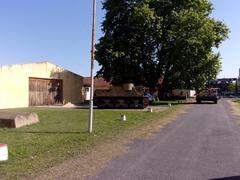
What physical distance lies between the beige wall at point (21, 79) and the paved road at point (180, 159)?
2283cm

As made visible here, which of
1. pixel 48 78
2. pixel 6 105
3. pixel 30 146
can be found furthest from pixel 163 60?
pixel 30 146

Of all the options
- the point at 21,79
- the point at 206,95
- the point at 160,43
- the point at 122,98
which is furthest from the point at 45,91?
the point at 206,95

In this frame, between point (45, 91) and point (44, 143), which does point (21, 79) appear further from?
point (44, 143)

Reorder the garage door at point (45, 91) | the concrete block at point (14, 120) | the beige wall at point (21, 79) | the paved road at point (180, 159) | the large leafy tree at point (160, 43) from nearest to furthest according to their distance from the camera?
the paved road at point (180, 159), the concrete block at point (14, 120), the beige wall at point (21, 79), the garage door at point (45, 91), the large leafy tree at point (160, 43)

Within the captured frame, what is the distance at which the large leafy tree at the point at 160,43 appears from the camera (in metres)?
43.0

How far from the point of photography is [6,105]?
36.0 m

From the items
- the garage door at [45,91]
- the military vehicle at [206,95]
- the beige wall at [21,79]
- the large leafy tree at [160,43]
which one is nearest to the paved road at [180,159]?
the beige wall at [21,79]

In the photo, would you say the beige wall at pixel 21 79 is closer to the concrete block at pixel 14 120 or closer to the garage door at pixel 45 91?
the garage door at pixel 45 91

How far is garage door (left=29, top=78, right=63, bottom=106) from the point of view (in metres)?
40.5

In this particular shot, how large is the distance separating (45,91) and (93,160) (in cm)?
3353

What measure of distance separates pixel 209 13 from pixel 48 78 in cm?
2081

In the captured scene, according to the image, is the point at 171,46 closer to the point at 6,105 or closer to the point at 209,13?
the point at 209,13

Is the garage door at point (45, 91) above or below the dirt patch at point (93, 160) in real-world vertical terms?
above

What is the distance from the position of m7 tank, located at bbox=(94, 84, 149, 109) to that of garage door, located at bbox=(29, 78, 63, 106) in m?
7.36
